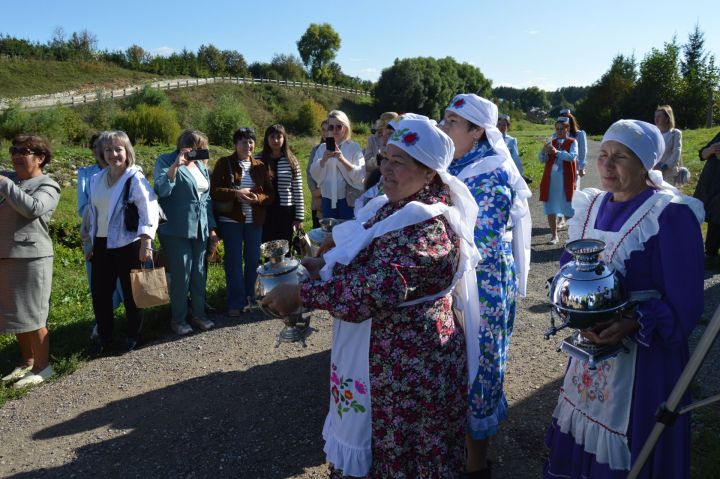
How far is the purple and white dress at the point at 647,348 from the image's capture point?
2.30 meters

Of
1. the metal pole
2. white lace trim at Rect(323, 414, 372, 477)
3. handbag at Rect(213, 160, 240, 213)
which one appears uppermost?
handbag at Rect(213, 160, 240, 213)

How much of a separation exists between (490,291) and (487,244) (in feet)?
0.90

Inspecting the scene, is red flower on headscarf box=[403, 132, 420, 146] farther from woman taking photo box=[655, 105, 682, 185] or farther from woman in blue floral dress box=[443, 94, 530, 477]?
woman taking photo box=[655, 105, 682, 185]

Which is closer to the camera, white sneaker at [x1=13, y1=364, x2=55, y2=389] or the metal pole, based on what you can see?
the metal pole

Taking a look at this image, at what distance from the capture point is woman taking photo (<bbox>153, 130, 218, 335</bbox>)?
18.5ft

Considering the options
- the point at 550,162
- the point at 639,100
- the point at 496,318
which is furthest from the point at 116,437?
the point at 639,100

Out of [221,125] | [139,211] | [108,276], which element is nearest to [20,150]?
[139,211]

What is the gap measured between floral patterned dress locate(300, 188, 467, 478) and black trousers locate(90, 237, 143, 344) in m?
3.71

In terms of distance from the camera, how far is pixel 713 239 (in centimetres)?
811

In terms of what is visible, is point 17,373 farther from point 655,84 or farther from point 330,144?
point 655,84

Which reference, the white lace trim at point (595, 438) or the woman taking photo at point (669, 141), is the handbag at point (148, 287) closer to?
the white lace trim at point (595, 438)

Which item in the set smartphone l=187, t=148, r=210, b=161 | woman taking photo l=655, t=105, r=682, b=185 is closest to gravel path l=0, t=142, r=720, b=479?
smartphone l=187, t=148, r=210, b=161

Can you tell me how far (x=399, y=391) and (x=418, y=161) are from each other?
1036 millimetres

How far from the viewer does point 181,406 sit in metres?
4.50
